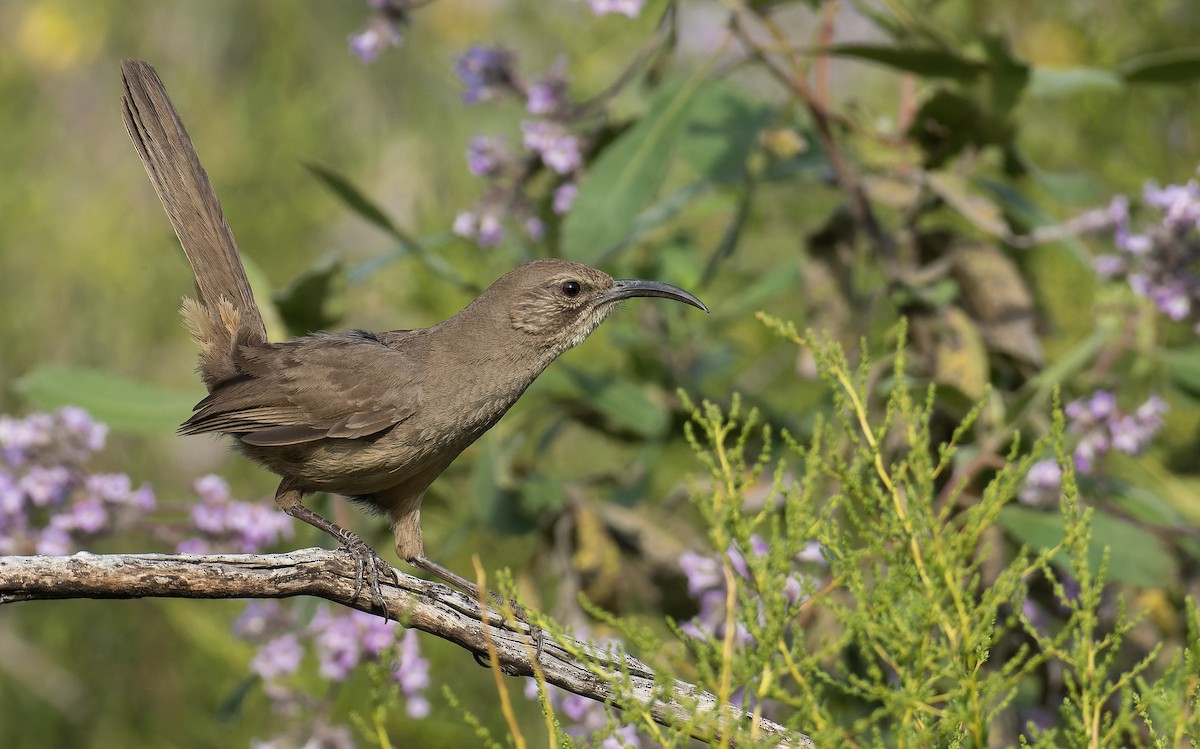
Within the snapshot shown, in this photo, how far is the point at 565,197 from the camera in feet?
13.9

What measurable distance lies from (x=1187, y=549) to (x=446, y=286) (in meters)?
3.03

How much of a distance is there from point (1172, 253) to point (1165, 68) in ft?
2.31

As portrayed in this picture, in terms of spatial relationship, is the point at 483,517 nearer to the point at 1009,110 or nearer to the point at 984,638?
the point at 1009,110

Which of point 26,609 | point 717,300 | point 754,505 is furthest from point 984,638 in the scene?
point 26,609

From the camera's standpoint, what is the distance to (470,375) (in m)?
3.63

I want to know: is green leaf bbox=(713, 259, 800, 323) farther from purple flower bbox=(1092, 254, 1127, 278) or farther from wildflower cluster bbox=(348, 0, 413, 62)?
wildflower cluster bbox=(348, 0, 413, 62)

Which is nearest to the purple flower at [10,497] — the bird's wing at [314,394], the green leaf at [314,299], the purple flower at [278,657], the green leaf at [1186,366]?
the bird's wing at [314,394]

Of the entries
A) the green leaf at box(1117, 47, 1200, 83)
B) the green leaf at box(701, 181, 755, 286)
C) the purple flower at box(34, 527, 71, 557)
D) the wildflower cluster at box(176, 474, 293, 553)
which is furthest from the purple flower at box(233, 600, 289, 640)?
the green leaf at box(1117, 47, 1200, 83)

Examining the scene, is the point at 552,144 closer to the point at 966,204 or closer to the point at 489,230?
the point at 489,230

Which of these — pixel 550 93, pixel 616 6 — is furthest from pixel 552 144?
pixel 616 6

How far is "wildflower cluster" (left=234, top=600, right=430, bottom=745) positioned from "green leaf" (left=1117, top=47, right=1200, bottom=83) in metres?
2.93

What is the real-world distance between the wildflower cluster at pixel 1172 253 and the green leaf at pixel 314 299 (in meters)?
2.48

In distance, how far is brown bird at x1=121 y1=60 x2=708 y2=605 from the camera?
140 inches

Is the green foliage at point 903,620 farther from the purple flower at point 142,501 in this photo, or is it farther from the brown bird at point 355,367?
the purple flower at point 142,501
